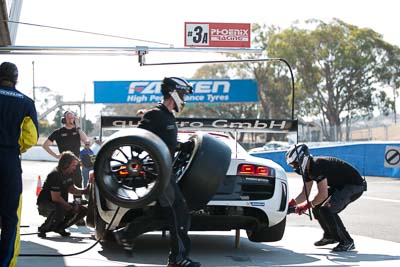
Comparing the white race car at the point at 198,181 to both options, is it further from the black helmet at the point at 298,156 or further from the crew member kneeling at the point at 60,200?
the crew member kneeling at the point at 60,200

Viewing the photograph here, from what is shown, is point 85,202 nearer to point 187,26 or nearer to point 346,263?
point 346,263

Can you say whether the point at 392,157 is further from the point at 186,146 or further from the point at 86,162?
the point at 186,146

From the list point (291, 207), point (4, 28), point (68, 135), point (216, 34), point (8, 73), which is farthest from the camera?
point (216, 34)

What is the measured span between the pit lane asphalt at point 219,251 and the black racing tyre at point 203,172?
980 mm

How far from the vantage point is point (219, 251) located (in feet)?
26.2

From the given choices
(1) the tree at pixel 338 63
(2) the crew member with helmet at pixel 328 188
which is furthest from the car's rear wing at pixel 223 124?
(1) the tree at pixel 338 63

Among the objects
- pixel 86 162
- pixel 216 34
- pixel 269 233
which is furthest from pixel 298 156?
pixel 216 34

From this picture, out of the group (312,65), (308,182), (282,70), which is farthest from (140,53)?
(282,70)

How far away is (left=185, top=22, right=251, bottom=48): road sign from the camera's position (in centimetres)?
1474

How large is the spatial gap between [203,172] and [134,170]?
612mm

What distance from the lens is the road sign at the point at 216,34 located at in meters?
14.7

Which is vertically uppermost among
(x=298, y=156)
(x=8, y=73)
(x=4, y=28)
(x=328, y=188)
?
(x=4, y=28)

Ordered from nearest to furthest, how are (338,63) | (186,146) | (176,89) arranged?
(176,89), (186,146), (338,63)

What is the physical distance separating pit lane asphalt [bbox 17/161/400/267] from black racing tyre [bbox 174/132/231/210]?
98 cm
